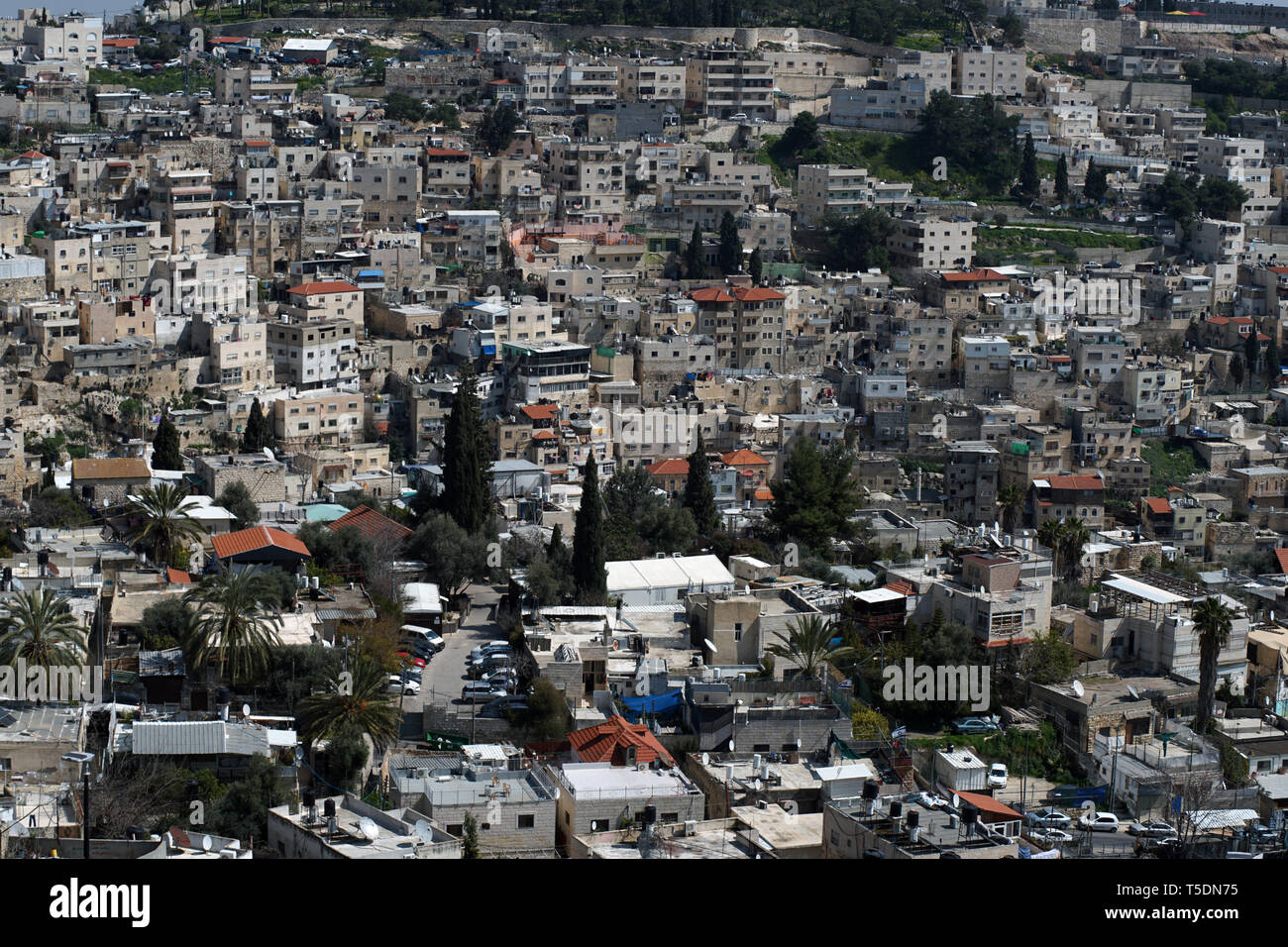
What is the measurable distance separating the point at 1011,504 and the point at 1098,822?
12515 millimetres

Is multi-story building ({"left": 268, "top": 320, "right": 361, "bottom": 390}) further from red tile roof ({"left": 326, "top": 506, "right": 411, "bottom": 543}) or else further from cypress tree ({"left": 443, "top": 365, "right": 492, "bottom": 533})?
cypress tree ({"left": 443, "top": 365, "right": 492, "bottom": 533})

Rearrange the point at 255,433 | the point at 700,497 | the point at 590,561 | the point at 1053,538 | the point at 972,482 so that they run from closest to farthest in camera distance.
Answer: the point at 590,561, the point at 1053,538, the point at 700,497, the point at 255,433, the point at 972,482

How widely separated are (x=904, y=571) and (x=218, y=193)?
15760 millimetres

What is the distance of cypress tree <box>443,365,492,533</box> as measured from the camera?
2059cm

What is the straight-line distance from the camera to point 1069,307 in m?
33.3

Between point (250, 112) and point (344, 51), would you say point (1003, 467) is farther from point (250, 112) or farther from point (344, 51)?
point (344, 51)

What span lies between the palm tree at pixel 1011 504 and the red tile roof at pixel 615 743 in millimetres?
12285

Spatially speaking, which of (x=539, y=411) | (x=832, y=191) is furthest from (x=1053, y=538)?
(x=832, y=191)

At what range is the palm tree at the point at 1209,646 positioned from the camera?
17.4m

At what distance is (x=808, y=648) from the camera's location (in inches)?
656

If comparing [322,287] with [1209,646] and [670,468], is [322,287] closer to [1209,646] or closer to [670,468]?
[670,468]

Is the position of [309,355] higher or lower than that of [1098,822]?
higher

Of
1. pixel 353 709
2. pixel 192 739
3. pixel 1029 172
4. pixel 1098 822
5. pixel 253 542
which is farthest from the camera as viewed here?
pixel 1029 172
